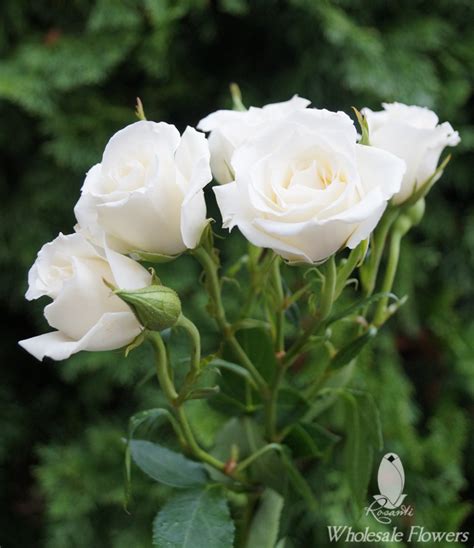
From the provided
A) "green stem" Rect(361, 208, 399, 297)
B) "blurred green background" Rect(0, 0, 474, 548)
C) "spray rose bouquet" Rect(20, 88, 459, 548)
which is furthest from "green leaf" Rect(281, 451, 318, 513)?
"blurred green background" Rect(0, 0, 474, 548)

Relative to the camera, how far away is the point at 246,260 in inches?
18.1

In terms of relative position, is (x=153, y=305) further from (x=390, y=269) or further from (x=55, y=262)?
(x=390, y=269)

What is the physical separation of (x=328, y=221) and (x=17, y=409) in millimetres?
837

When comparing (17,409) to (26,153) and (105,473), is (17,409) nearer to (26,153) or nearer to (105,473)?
(105,473)

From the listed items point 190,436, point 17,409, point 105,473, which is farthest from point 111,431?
point 190,436

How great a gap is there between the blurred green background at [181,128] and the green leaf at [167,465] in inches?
18.3

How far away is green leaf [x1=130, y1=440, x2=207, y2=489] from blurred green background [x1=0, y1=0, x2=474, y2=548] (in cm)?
47

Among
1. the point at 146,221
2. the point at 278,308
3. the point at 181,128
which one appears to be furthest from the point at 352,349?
the point at 181,128

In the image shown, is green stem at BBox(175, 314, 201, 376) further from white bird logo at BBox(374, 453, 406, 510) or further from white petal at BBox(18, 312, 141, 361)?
white bird logo at BBox(374, 453, 406, 510)

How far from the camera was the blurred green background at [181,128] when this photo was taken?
902 mm

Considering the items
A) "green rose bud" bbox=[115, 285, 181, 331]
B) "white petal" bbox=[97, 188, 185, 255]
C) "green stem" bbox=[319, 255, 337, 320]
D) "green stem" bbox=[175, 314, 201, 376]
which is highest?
"white petal" bbox=[97, 188, 185, 255]

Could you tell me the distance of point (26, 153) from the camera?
109cm

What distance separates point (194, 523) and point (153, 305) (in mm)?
134

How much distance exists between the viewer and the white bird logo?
1.48 ft
